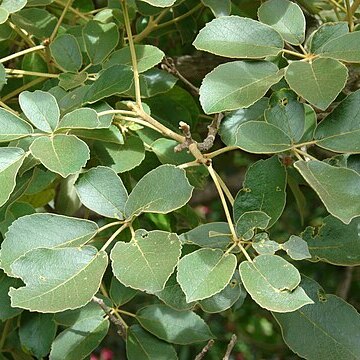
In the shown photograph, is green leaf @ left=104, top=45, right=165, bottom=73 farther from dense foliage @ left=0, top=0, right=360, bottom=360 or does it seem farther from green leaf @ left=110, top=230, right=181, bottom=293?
green leaf @ left=110, top=230, right=181, bottom=293

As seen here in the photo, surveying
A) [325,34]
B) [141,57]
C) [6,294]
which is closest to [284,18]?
[325,34]

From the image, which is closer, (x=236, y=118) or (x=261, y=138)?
(x=261, y=138)

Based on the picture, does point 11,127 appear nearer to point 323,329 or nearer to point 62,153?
point 62,153

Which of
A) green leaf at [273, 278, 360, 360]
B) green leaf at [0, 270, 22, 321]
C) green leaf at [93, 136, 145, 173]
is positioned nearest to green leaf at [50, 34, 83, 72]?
green leaf at [93, 136, 145, 173]

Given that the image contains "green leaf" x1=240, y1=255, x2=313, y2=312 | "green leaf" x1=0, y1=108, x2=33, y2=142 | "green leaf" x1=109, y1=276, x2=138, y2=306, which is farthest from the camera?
"green leaf" x1=109, y1=276, x2=138, y2=306

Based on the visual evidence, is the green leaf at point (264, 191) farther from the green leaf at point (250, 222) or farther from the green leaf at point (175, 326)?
the green leaf at point (175, 326)

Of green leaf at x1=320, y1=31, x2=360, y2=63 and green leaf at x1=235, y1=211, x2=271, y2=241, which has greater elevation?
green leaf at x1=320, y1=31, x2=360, y2=63
